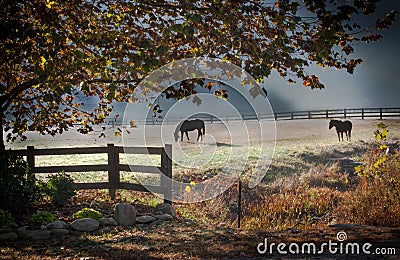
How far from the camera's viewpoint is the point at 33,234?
28.6 feet

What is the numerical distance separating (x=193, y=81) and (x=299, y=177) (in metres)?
8.05

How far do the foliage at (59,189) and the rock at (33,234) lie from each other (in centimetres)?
256

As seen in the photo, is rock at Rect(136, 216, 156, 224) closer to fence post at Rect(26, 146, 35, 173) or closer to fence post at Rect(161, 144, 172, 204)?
fence post at Rect(161, 144, 172, 204)

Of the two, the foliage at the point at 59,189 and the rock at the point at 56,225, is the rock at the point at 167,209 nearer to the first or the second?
the foliage at the point at 59,189

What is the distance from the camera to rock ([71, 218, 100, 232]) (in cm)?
926

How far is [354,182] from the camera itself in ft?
49.7

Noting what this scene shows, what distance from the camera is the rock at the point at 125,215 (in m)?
9.77

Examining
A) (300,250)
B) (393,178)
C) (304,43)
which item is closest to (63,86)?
(304,43)

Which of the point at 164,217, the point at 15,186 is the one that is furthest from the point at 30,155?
the point at 164,217

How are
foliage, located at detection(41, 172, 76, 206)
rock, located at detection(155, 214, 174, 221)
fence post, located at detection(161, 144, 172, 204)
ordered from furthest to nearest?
1. fence post, located at detection(161, 144, 172, 204)
2. foliage, located at detection(41, 172, 76, 206)
3. rock, located at detection(155, 214, 174, 221)

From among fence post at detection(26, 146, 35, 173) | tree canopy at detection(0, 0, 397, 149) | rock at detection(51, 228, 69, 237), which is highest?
tree canopy at detection(0, 0, 397, 149)

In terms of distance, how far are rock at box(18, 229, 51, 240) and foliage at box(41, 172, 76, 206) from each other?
256 centimetres

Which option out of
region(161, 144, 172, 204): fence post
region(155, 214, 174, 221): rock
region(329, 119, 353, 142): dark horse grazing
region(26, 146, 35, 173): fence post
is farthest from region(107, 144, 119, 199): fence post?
region(329, 119, 353, 142): dark horse grazing

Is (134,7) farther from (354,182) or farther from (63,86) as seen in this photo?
(354,182)
